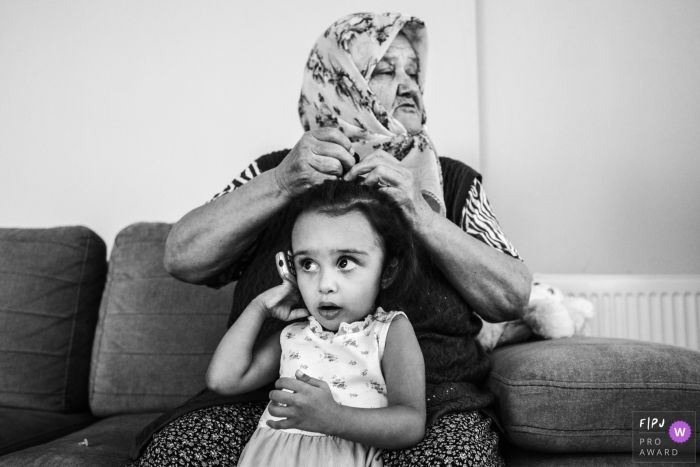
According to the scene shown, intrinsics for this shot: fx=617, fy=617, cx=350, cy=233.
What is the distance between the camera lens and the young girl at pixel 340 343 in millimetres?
961

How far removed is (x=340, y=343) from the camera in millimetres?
1094

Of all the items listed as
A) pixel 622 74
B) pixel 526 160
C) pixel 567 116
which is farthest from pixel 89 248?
pixel 622 74

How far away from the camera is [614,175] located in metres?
2.40

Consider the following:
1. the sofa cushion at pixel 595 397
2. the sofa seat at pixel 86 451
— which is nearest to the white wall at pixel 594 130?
the sofa cushion at pixel 595 397

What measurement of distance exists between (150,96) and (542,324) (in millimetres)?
1787

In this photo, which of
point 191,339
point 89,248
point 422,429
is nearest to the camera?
point 422,429

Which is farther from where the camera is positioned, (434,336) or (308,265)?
(434,336)

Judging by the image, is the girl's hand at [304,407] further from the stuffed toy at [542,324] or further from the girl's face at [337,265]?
the stuffed toy at [542,324]

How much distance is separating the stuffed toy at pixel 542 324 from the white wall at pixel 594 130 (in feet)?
2.01

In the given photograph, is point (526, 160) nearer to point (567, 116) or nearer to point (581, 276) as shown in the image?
point (567, 116)

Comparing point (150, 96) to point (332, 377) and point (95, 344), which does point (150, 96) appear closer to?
point (95, 344)

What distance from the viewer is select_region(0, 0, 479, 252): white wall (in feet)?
8.15

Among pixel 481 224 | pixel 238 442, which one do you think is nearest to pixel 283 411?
pixel 238 442

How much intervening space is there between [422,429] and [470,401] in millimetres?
229
